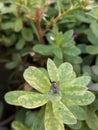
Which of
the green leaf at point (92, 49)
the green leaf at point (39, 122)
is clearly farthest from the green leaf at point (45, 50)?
the green leaf at point (39, 122)

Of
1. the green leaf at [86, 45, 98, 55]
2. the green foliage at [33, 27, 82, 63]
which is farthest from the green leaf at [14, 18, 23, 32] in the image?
the green leaf at [86, 45, 98, 55]

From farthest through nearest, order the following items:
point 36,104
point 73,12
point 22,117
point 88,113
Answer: point 73,12, point 22,117, point 88,113, point 36,104

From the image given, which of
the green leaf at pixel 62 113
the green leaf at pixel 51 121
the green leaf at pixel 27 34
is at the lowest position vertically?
the green leaf at pixel 51 121

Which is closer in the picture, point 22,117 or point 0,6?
point 22,117

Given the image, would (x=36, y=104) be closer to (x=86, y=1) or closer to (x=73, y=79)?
(x=73, y=79)

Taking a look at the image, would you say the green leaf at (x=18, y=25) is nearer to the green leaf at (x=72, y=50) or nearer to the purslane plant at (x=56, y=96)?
the green leaf at (x=72, y=50)

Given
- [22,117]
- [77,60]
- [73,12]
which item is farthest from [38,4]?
[22,117]

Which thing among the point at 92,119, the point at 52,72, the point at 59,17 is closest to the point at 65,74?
the point at 52,72
